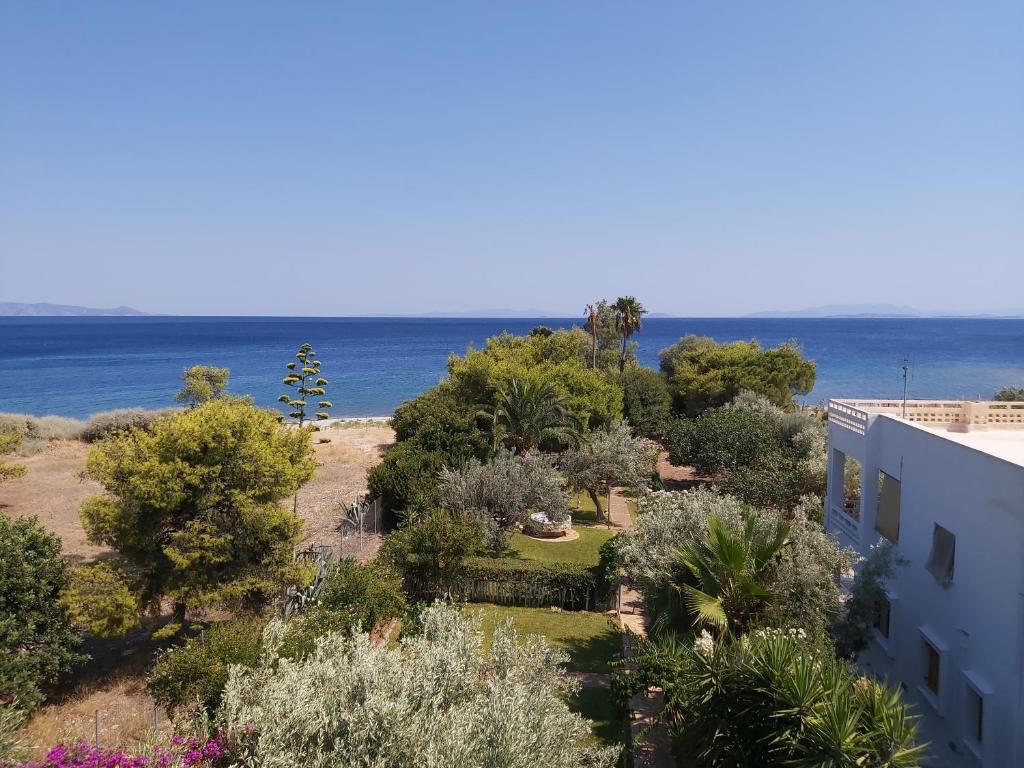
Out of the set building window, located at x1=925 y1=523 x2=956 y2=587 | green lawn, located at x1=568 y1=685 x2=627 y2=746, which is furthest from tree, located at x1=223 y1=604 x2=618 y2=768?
building window, located at x1=925 y1=523 x2=956 y2=587

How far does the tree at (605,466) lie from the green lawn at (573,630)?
886cm

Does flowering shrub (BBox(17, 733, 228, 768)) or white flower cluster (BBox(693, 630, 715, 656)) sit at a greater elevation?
white flower cluster (BBox(693, 630, 715, 656))

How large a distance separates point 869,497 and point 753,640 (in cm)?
926

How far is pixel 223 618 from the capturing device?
47.4ft

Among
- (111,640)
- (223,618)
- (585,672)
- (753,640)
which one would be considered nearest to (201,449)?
(223,618)

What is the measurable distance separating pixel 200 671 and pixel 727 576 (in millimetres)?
8494

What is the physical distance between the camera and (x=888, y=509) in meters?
15.1

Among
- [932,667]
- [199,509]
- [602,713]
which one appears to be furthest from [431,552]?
[932,667]

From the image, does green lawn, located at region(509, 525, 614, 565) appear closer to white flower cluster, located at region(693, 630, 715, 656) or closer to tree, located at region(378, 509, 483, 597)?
tree, located at region(378, 509, 483, 597)

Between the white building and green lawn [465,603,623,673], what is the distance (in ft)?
17.8

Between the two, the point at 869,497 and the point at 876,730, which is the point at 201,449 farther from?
the point at 869,497

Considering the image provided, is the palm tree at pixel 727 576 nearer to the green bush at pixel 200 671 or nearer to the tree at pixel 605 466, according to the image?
the green bush at pixel 200 671

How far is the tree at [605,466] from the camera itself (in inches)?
987

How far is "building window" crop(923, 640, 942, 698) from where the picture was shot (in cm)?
1188
